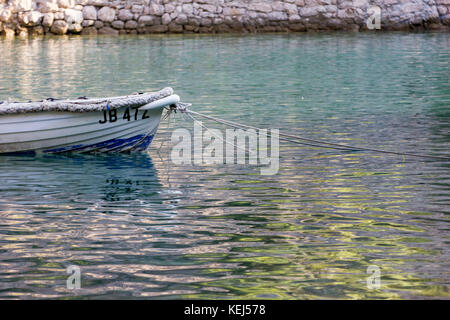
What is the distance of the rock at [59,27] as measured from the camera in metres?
28.9

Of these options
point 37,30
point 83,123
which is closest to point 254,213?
point 83,123

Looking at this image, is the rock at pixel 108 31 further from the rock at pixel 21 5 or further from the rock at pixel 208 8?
the rock at pixel 208 8

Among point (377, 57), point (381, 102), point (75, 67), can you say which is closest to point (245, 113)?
point (381, 102)

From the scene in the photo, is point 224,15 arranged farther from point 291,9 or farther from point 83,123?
point 83,123

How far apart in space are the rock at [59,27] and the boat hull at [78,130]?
20.1m

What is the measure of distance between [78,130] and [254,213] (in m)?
3.33

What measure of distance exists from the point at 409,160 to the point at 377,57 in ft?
40.1

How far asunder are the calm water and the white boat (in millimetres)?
205

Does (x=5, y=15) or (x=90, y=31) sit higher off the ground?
(x=5, y=15)

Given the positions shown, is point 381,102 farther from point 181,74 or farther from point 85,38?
point 85,38

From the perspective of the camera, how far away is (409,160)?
8.75m

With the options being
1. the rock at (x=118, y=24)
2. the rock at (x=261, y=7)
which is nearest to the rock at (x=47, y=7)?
the rock at (x=118, y=24)

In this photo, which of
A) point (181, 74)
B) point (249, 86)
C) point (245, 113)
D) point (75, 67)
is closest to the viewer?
point (245, 113)

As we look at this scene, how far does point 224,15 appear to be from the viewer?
2916 centimetres
